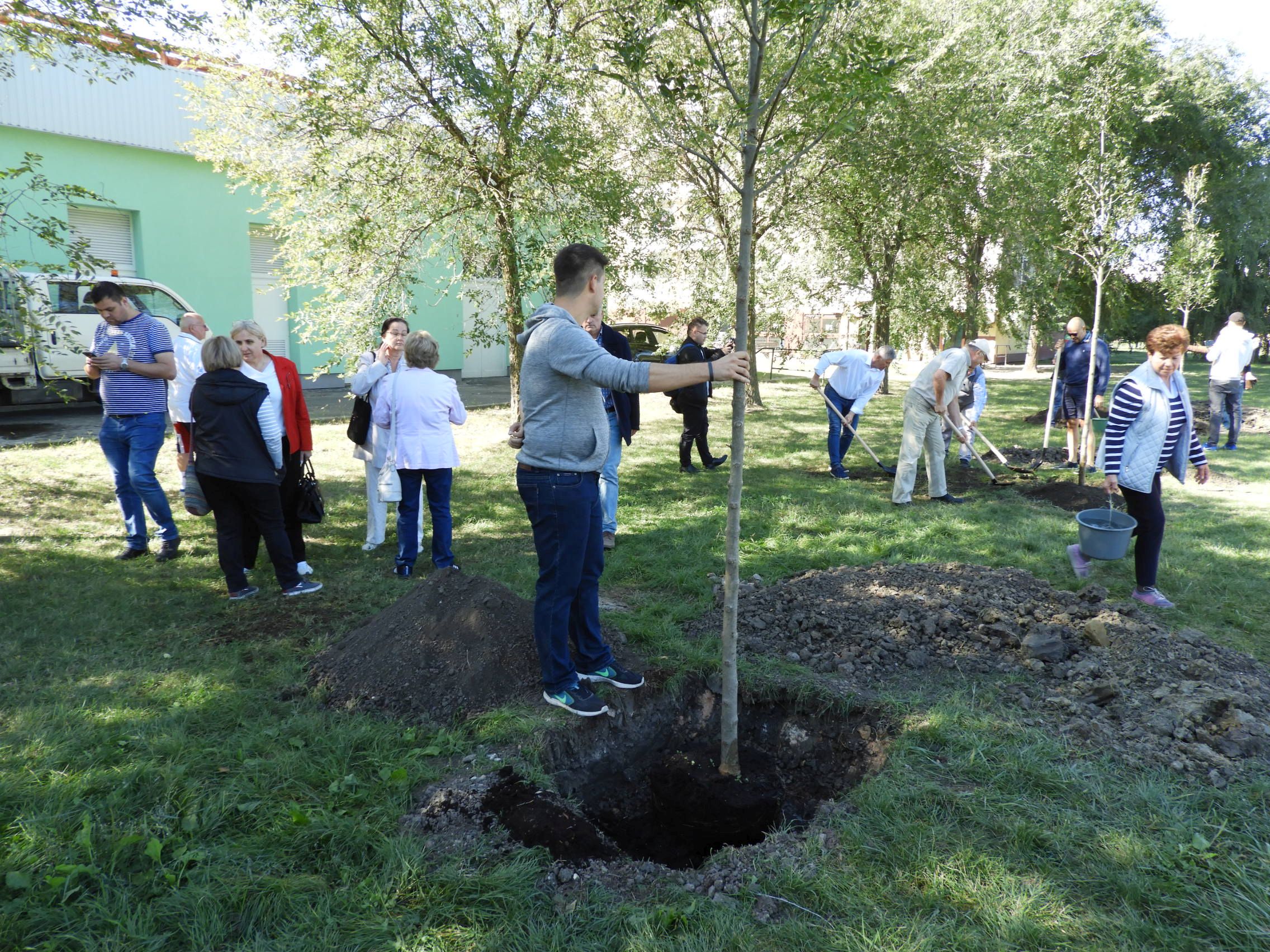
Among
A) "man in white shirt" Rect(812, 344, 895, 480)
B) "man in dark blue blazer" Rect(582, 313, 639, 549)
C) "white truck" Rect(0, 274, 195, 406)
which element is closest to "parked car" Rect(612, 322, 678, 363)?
"man in white shirt" Rect(812, 344, 895, 480)

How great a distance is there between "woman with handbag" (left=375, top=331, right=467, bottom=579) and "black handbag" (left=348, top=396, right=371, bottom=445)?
0.25 meters

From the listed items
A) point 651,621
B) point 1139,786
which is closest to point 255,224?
point 651,621

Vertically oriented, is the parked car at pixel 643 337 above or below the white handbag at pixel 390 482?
above

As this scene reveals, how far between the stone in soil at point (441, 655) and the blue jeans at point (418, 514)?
1.30m

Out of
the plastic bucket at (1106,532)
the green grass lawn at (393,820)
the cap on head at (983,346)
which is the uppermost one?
the cap on head at (983,346)

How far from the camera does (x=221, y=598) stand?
17.6 ft

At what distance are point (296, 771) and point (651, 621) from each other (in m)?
2.31

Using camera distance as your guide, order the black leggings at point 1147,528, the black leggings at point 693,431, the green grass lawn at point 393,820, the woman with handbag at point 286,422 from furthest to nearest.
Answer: the black leggings at point 693,431 → the woman with handbag at point 286,422 → the black leggings at point 1147,528 → the green grass lawn at point 393,820

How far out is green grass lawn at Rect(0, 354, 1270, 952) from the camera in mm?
2426

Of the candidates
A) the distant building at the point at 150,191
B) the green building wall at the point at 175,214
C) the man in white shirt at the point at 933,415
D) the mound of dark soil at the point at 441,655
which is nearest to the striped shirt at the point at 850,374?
the man in white shirt at the point at 933,415

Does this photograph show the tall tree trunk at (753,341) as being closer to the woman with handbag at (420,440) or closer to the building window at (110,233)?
the woman with handbag at (420,440)

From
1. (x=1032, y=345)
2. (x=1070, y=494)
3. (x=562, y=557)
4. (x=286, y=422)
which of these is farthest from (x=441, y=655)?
(x=1032, y=345)

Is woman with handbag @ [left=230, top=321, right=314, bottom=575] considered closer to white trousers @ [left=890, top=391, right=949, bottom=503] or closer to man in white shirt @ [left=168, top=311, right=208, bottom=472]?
man in white shirt @ [left=168, top=311, right=208, bottom=472]

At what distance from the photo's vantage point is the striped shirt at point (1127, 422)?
518 centimetres
